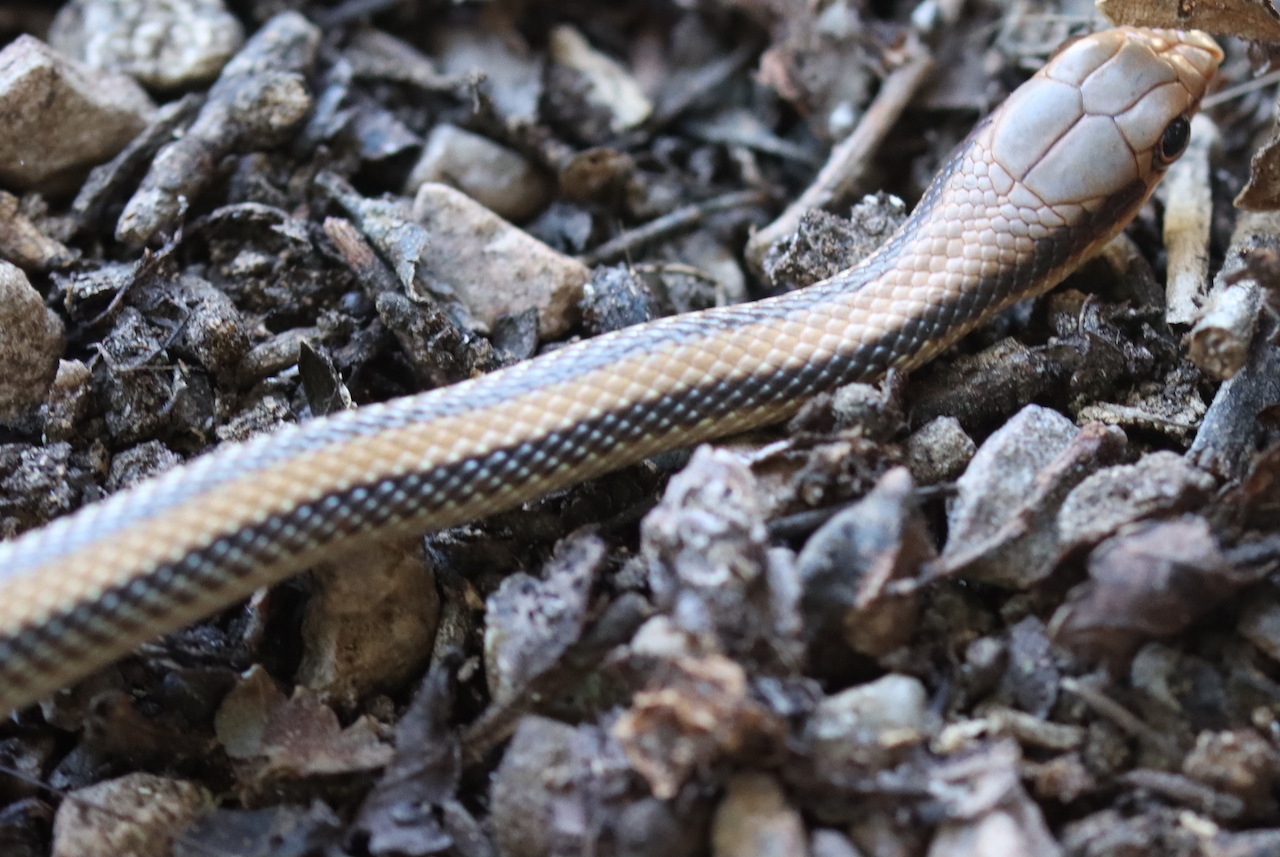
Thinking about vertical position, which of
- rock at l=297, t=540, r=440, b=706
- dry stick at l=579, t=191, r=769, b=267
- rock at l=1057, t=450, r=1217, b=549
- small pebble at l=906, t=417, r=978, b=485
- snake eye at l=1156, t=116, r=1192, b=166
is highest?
snake eye at l=1156, t=116, r=1192, b=166

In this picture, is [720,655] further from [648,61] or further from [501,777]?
[648,61]

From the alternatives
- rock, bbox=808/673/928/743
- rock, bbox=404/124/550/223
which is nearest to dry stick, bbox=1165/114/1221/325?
rock, bbox=808/673/928/743

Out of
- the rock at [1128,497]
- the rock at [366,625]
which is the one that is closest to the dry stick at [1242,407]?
the rock at [1128,497]

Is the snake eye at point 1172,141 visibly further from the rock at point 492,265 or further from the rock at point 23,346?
the rock at point 23,346

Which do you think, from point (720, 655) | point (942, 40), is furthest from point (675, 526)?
point (942, 40)

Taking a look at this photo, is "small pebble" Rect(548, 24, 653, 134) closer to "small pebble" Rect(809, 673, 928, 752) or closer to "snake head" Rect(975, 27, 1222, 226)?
"snake head" Rect(975, 27, 1222, 226)

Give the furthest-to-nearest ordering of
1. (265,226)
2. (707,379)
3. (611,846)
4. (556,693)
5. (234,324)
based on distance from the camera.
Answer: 1. (265,226)
2. (234,324)
3. (707,379)
4. (556,693)
5. (611,846)
